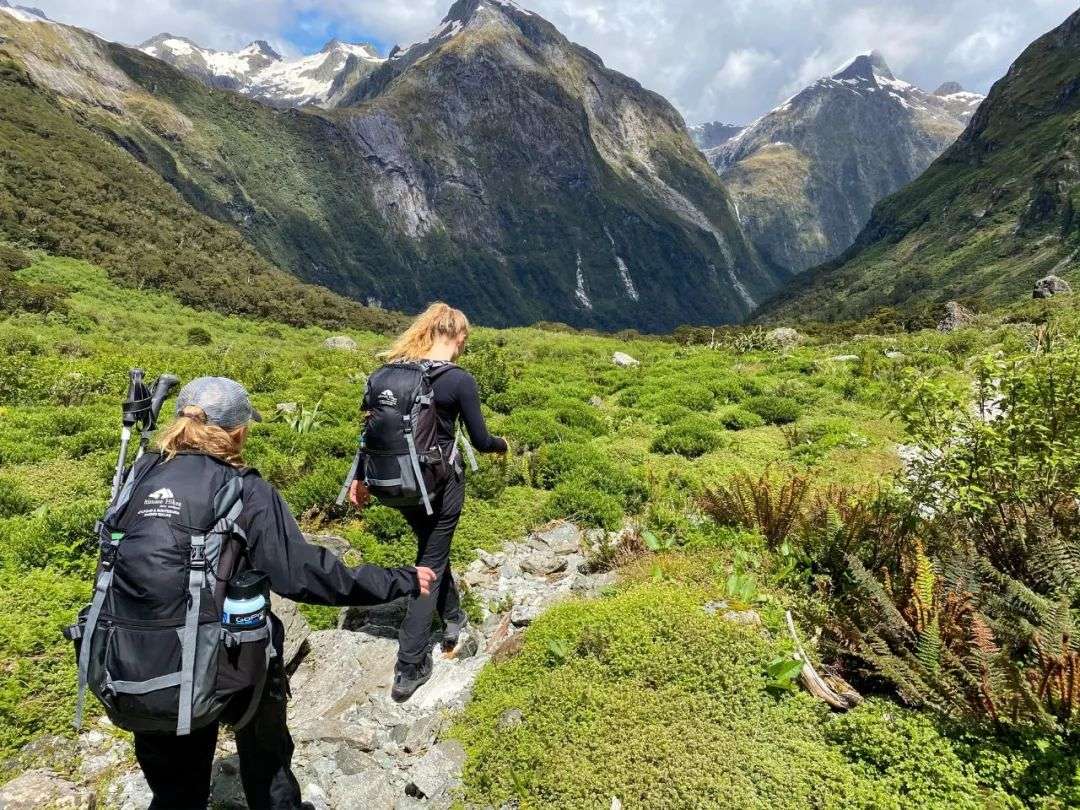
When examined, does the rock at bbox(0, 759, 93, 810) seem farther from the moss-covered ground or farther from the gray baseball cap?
the gray baseball cap

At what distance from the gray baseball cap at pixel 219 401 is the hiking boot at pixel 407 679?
276 centimetres

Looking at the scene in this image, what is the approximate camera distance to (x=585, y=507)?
27.1ft

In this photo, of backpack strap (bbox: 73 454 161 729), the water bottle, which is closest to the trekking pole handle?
backpack strap (bbox: 73 454 161 729)

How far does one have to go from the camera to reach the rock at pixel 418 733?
4465mm

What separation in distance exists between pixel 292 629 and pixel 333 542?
1.63m

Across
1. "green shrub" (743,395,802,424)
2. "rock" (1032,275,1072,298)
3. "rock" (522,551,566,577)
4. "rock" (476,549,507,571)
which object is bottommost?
"rock" (476,549,507,571)

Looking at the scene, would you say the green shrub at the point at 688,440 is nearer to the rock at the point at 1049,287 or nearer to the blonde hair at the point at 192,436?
the blonde hair at the point at 192,436

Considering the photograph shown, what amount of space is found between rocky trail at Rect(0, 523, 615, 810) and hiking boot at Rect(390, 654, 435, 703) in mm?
80

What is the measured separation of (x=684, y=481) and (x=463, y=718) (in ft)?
18.5

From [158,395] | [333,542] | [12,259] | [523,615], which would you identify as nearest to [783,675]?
[523,615]

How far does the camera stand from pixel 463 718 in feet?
15.2

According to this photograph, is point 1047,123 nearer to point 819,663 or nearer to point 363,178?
point 363,178

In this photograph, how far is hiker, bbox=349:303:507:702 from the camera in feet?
15.0

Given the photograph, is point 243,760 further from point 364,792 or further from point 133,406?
point 133,406
